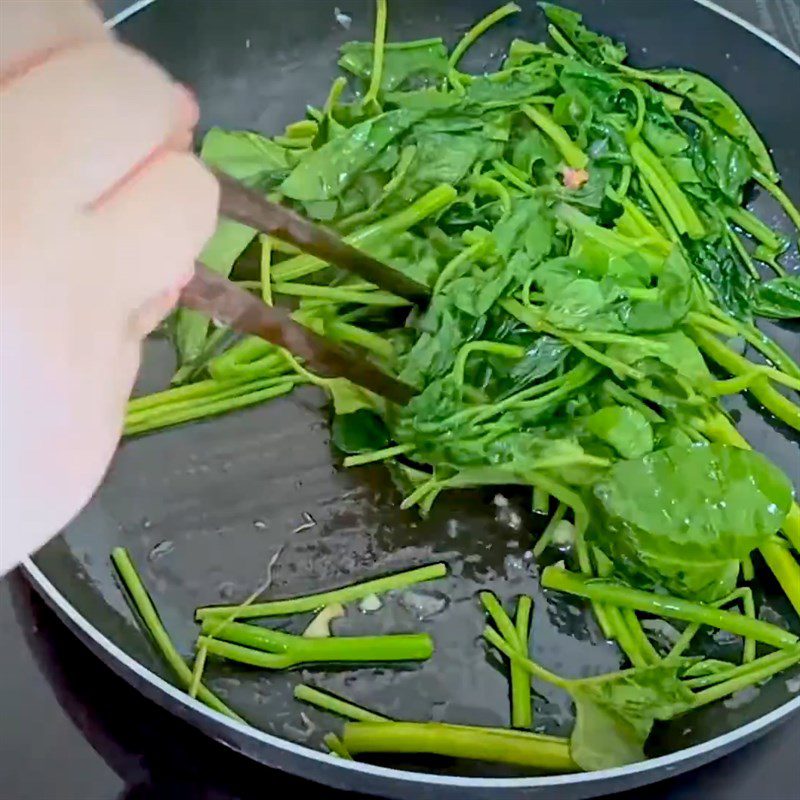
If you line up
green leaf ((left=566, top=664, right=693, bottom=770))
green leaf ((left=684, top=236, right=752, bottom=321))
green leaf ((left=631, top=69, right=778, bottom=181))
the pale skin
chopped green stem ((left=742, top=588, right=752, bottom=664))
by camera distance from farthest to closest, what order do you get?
green leaf ((left=631, top=69, right=778, bottom=181))
green leaf ((left=684, top=236, right=752, bottom=321))
chopped green stem ((left=742, top=588, right=752, bottom=664))
green leaf ((left=566, top=664, right=693, bottom=770))
the pale skin

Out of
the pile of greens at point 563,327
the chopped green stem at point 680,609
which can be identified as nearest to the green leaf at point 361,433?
the pile of greens at point 563,327

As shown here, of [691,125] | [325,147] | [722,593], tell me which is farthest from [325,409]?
[691,125]

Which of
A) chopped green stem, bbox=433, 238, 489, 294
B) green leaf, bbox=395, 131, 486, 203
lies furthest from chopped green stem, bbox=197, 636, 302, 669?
green leaf, bbox=395, 131, 486, 203

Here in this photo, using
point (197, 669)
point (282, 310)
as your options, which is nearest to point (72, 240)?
point (282, 310)

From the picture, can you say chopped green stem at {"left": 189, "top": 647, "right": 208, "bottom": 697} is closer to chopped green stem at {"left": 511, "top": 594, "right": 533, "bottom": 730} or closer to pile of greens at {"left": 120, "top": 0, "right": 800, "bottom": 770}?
pile of greens at {"left": 120, "top": 0, "right": 800, "bottom": 770}

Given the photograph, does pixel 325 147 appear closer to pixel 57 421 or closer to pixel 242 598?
pixel 242 598

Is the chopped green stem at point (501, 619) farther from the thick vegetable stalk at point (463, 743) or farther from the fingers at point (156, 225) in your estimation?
the fingers at point (156, 225)
